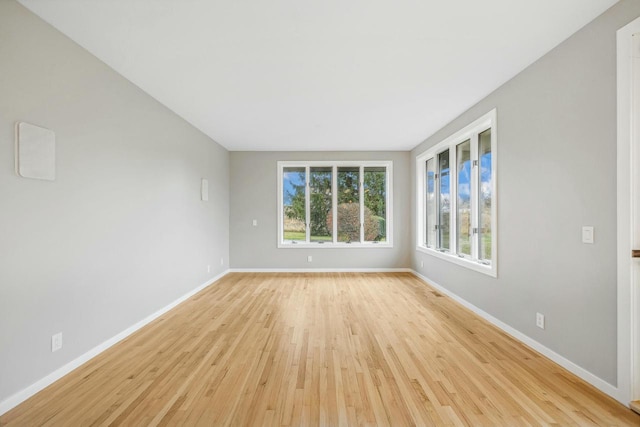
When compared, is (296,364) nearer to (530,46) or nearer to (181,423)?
(181,423)

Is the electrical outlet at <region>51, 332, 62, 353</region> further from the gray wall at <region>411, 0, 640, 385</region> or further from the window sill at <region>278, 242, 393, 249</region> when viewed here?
the window sill at <region>278, 242, 393, 249</region>

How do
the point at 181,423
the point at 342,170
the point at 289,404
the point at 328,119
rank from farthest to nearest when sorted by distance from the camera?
1. the point at 342,170
2. the point at 328,119
3. the point at 289,404
4. the point at 181,423

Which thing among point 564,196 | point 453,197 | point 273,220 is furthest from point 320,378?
point 273,220

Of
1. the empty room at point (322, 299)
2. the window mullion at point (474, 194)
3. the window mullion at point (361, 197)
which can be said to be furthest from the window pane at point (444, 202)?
the window mullion at point (361, 197)

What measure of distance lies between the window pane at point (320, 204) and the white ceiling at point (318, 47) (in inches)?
97.8

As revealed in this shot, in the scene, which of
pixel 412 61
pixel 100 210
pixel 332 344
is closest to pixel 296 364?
pixel 332 344

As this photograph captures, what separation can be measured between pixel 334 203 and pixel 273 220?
1410 mm

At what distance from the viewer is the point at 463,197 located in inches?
160

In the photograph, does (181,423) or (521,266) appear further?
(521,266)

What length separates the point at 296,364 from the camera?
2336 millimetres

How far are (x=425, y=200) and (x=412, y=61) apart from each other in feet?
11.5

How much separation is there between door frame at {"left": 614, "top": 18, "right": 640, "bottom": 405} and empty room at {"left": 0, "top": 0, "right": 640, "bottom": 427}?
0.01 metres

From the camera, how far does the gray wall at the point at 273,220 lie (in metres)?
6.14

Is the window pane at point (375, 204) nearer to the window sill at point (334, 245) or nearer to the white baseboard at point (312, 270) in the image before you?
the window sill at point (334, 245)
